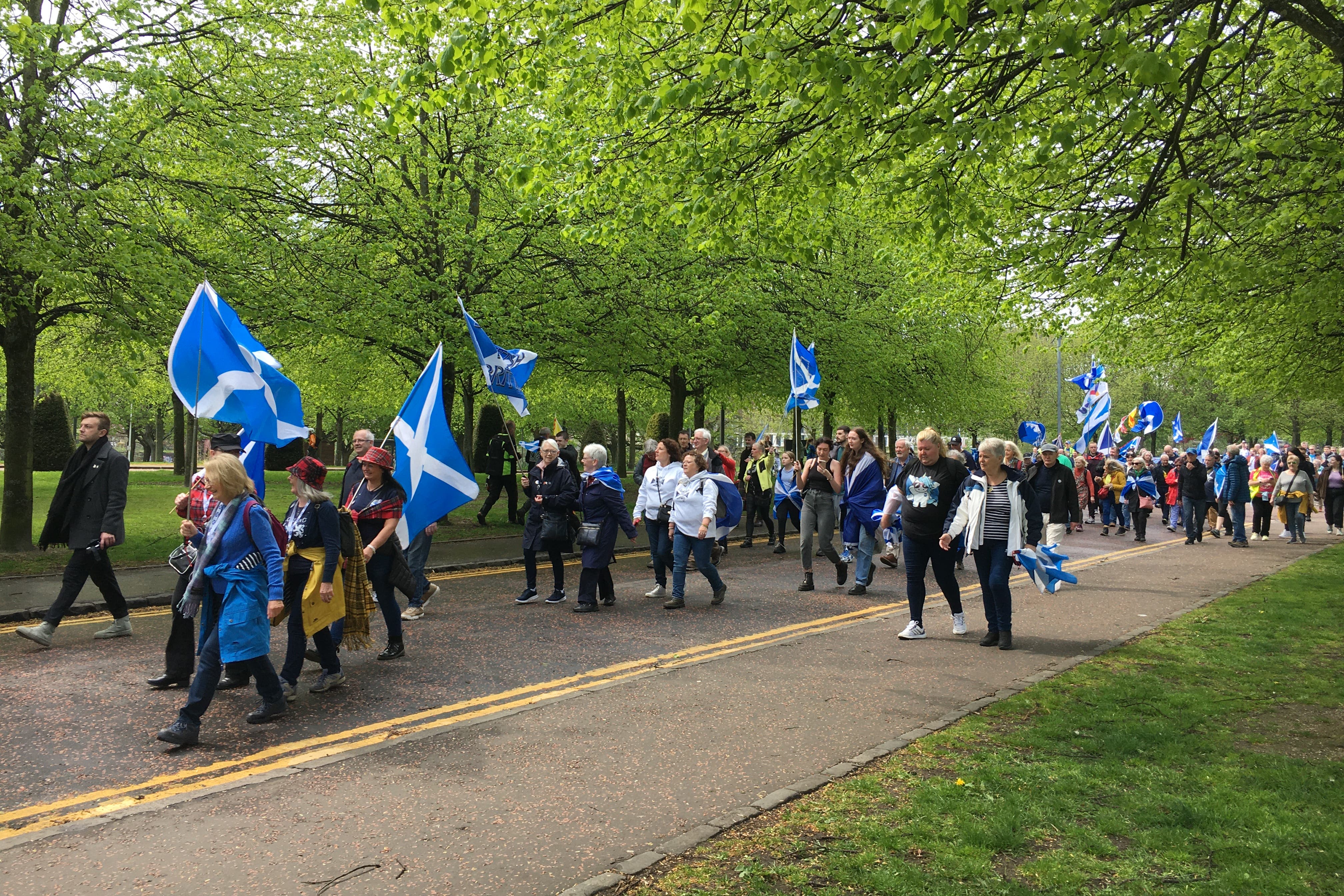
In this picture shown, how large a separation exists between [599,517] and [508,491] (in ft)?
31.2

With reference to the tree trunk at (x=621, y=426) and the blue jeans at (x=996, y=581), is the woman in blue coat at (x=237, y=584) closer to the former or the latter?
the blue jeans at (x=996, y=581)

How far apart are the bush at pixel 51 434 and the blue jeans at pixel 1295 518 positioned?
1359 inches

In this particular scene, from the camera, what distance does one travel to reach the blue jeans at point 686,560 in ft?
33.7

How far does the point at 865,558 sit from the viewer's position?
37.7ft

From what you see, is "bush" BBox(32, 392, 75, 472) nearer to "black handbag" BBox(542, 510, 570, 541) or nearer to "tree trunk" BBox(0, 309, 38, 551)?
"tree trunk" BBox(0, 309, 38, 551)

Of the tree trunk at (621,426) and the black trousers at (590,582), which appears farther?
the tree trunk at (621,426)

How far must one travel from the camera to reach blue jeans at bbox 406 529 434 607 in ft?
31.3

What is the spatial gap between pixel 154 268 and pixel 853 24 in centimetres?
931

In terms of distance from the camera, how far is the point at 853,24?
6492mm

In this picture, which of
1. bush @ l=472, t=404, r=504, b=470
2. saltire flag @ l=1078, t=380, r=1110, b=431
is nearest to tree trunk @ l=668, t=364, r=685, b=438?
bush @ l=472, t=404, r=504, b=470

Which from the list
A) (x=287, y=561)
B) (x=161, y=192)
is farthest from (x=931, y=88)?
(x=161, y=192)

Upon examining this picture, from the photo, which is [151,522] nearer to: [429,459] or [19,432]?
[19,432]

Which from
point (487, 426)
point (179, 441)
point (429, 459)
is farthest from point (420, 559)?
point (179, 441)

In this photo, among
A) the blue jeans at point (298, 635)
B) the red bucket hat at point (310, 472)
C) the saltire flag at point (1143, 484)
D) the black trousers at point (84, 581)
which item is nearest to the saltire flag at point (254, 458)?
the red bucket hat at point (310, 472)
